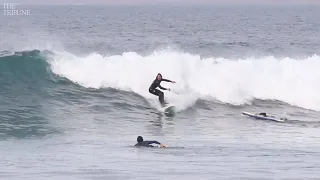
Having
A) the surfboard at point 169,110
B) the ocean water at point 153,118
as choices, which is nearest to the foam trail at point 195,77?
the ocean water at point 153,118

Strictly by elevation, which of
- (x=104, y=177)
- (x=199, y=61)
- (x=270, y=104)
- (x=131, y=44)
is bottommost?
(x=104, y=177)

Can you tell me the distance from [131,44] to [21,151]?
31.8 m

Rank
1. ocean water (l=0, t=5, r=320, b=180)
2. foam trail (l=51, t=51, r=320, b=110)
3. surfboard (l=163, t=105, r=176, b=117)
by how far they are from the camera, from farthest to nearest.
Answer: foam trail (l=51, t=51, r=320, b=110), surfboard (l=163, t=105, r=176, b=117), ocean water (l=0, t=5, r=320, b=180)

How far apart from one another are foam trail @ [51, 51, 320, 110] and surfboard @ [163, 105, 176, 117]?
4.56 ft

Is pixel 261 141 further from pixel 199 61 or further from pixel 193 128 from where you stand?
pixel 199 61

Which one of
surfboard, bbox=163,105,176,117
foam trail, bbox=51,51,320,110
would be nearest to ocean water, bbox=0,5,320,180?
foam trail, bbox=51,51,320,110

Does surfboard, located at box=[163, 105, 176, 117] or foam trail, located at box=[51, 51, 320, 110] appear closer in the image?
surfboard, located at box=[163, 105, 176, 117]

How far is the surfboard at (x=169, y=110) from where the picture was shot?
1030 inches

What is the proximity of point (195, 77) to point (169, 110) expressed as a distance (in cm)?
518

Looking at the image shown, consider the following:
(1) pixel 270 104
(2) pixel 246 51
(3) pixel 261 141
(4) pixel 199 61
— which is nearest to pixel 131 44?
(2) pixel 246 51

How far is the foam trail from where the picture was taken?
98.3 ft

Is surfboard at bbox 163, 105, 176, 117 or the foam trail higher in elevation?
the foam trail

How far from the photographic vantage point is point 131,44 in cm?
4994

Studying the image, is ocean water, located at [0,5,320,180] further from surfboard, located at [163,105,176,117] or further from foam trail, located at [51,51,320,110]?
surfboard, located at [163,105,176,117]
